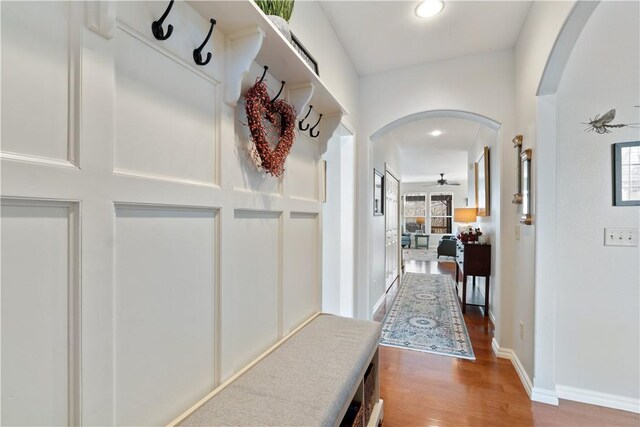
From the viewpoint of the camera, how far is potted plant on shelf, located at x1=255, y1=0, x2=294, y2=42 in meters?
1.12

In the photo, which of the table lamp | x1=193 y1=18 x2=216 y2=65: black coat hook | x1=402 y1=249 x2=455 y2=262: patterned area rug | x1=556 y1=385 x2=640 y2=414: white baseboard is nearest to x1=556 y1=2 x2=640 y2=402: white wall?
x1=556 y1=385 x2=640 y2=414: white baseboard

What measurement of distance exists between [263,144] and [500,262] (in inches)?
99.1

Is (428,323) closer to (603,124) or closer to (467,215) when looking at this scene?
(467,215)

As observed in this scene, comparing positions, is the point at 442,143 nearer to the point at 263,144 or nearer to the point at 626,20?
the point at 626,20

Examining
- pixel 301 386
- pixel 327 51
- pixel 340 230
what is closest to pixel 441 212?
pixel 340 230

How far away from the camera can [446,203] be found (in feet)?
37.6

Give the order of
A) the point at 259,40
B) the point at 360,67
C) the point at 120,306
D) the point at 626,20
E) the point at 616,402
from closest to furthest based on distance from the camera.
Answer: the point at 120,306, the point at 259,40, the point at 626,20, the point at 616,402, the point at 360,67

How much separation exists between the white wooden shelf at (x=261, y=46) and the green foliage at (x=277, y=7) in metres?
0.19

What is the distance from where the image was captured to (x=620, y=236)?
6.35 feet

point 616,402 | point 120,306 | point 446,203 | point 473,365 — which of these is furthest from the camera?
point 446,203

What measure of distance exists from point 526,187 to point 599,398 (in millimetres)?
1480

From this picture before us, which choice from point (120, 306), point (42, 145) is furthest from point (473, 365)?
point (42, 145)

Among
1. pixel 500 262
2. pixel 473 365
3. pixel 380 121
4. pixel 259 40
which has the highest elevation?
pixel 380 121

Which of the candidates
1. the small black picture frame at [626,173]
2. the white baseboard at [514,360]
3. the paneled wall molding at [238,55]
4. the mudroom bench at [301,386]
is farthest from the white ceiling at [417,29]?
the white baseboard at [514,360]
